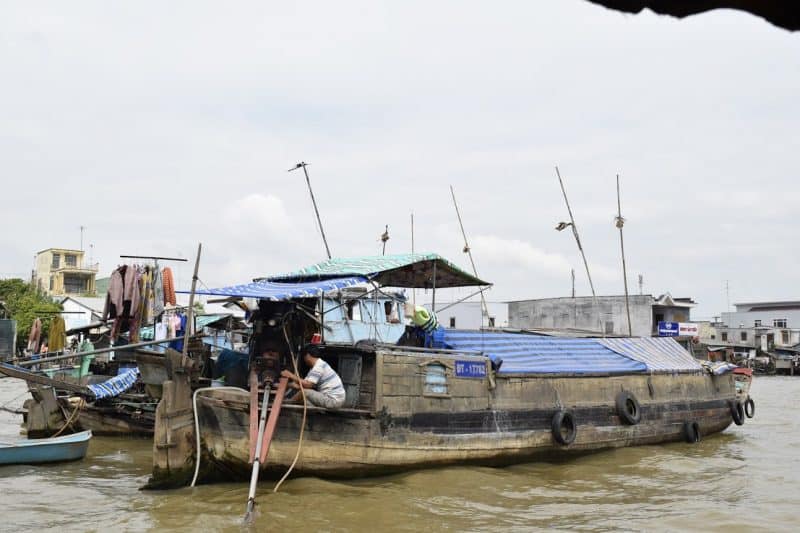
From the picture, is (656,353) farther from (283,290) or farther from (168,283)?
(168,283)

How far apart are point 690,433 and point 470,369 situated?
591cm

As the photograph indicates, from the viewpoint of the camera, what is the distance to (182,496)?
8.23m

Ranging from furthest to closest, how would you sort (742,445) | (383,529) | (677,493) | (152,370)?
(742,445), (152,370), (677,493), (383,529)

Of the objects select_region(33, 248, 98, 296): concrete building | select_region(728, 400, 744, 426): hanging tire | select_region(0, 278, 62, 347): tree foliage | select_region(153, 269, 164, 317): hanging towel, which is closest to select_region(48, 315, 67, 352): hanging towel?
select_region(153, 269, 164, 317): hanging towel

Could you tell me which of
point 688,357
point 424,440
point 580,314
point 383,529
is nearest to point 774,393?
point 580,314

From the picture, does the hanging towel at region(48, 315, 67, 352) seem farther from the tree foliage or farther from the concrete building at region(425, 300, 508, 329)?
the concrete building at region(425, 300, 508, 329)

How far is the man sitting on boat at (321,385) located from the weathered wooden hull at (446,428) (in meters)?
0.16

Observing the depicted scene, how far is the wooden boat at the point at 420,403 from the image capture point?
8.60m

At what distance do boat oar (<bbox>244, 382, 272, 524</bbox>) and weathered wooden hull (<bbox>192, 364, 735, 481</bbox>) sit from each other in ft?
1.05

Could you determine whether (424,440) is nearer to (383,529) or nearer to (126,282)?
(383,529)

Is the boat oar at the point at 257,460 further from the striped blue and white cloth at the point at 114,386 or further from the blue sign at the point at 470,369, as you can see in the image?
the striped blue and white cloth at the point at 114,386

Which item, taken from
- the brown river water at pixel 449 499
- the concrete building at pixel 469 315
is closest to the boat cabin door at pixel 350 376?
the brown river water at pixel 449 499

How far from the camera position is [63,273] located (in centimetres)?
5297

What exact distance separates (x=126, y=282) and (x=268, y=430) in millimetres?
5788
